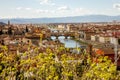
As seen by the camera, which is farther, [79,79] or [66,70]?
[79,79]

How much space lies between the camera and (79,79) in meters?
5.36

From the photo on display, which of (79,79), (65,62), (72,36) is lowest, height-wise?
(72,36)

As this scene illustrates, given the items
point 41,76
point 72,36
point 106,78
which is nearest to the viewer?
point 106,78

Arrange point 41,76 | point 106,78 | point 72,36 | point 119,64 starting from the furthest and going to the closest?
point 72,36, point 119,64, point 41,76, point 106,78

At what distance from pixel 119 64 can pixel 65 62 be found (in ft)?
43.1

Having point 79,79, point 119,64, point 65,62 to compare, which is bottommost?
point 119,64

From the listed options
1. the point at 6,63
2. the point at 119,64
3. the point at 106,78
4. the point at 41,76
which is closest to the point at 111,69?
the point at 106,78

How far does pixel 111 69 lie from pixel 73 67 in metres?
0.75

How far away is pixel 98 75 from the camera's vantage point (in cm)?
461

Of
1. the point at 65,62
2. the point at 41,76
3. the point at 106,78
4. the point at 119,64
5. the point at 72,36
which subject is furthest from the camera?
the point at 72,36

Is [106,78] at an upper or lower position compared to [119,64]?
upper

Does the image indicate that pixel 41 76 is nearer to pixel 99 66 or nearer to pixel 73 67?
pixel 73 67

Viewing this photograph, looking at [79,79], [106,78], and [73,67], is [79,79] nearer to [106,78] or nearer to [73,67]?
[73,67]

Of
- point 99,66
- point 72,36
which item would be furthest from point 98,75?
point 72,36
